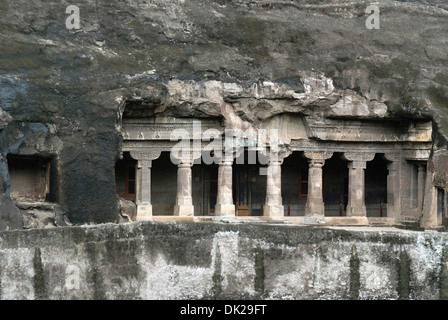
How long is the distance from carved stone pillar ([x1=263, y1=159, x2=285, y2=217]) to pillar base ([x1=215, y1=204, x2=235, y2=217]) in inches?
35.2

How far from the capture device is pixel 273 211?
23.7 metres

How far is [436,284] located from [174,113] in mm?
10292

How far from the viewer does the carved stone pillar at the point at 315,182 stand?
24.1 metres

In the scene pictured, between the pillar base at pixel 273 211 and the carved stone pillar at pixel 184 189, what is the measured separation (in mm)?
1869

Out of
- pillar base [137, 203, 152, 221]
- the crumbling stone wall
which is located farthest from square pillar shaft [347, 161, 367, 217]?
the crumbling stone wall

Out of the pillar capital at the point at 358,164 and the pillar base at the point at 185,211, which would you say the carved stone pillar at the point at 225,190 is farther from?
the pillar capital at the point at 358,164

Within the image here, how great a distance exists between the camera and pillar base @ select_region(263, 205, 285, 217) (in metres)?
23.6

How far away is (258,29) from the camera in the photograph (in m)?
23.5

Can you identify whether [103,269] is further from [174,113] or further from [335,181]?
[335,181]

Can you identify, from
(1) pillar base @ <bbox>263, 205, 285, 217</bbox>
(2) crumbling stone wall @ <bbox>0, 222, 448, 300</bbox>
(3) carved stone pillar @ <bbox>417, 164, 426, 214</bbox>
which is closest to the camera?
(2) crumbling stone wall @ <bbox>0, 222, 448, 300</bbox>

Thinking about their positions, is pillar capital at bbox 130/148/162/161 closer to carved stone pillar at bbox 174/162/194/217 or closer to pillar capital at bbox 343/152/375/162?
carved stone pillar at bbox 174/162/194/217

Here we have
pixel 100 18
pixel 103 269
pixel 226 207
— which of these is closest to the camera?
pixel 103 269

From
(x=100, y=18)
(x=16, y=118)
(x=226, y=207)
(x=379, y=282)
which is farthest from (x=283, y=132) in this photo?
(x=379, y=282)

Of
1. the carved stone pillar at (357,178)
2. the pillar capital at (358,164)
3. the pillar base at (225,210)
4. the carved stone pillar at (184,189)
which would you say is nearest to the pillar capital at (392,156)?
the carved stone pillar at (357,178)
